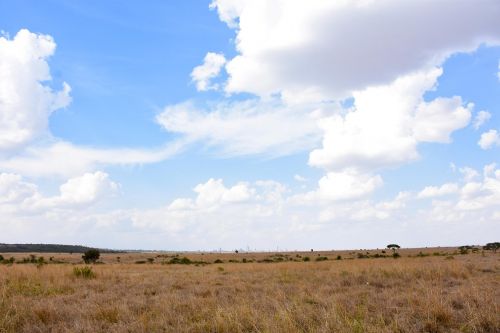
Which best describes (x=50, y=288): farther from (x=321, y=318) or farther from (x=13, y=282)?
(x=321, y=318)

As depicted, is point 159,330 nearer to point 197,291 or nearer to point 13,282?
point 197,291

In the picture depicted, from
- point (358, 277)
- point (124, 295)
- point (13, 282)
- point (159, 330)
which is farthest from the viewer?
point (358, 277)

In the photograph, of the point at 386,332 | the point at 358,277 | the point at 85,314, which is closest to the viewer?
the point at 386,332

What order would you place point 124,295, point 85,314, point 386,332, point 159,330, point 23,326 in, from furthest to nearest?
point 124,295
point 85,314
point 23,326
point 159,330
point 386,332

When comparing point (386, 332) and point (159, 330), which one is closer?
point (386, 332)

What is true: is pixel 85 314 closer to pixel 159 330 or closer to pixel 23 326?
pixel 23 326

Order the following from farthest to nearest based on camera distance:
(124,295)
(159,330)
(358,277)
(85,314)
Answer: (358,277) → (124,295) → (85,314) → (159,330)

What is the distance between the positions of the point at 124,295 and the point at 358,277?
8.61 m

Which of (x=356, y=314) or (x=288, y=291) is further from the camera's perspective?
(x=288, y=291)

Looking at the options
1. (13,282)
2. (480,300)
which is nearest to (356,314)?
(480,300)

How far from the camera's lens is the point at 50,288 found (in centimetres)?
1334

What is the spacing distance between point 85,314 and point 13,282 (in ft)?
22.2

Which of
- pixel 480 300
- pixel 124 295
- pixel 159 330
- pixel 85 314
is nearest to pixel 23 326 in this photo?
pixel 85 314

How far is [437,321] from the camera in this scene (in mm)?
7973
